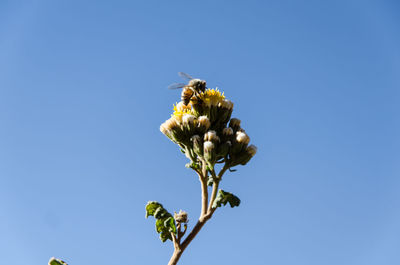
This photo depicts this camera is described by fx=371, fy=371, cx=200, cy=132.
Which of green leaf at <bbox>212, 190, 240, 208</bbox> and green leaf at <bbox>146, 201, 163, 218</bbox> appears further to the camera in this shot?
green leaf at <bbox>146, 201, 163, 218</bbox>

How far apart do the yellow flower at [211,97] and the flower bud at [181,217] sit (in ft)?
5.18

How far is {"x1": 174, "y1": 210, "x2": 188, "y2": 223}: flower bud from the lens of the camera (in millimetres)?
4715

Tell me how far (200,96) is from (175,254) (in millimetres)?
2297

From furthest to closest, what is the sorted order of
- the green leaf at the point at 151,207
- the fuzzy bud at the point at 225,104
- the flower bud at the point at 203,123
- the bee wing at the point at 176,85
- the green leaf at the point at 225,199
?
the bee wing at the point at 176,85 → the fuzzy bud at the point at 225,104 → the flower bud at the point at 203,123 → the green leaf at the point at 151,207 → the green leaf at the point at 225,199

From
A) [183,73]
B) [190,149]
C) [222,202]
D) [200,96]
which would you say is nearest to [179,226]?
[222,202]

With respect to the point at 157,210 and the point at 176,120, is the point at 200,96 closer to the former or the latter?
the point at 176,120

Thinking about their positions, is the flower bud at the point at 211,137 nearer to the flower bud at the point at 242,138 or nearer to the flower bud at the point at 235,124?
the flower bud at the point at 242,138

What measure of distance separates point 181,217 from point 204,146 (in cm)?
95

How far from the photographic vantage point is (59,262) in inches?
175

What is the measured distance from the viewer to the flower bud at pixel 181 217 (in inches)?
186

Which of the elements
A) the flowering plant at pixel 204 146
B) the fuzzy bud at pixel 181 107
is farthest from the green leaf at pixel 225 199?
the fuzzy bud at pixel 181 107

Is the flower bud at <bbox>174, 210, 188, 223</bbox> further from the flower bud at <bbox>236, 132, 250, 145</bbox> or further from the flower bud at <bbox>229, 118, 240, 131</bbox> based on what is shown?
the flower bud at <bbox>229, 118, 240, 131</bbox>

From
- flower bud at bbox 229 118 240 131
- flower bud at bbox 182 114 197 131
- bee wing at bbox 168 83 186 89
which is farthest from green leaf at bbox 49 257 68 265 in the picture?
bee wing at bbox 168 83 186 89

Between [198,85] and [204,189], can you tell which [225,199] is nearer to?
[204,189]
